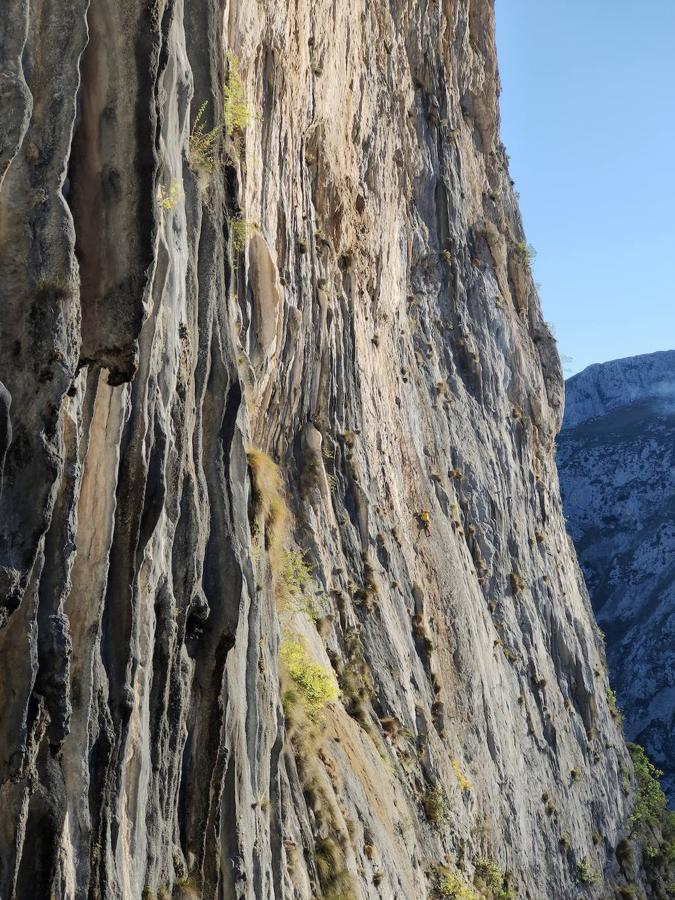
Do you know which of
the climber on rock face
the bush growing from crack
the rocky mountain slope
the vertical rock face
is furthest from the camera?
the rocky mountain slope

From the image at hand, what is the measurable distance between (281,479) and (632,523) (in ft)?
166

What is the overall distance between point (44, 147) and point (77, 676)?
3.12 m

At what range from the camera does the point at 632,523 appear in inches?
2402

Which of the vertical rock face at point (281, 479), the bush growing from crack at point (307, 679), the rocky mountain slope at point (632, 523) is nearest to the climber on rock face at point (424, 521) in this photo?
the vertical rock face at point (281, 479)

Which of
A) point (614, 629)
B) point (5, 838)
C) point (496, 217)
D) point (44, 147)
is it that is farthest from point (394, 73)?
point (614, 629)

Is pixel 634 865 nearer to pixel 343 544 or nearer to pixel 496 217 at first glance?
pixel 343 544

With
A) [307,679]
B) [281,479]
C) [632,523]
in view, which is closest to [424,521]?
[281,479]

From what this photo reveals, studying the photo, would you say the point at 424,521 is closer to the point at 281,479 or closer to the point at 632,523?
the point at 281,479

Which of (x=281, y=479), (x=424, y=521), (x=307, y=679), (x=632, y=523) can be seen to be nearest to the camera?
(x=307, y=679)

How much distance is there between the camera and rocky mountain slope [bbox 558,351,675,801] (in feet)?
164

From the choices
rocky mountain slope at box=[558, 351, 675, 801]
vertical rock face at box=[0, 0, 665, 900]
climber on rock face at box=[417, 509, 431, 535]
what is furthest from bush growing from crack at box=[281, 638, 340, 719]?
rocky mountain slope at box=[558, 351, 675, 801]

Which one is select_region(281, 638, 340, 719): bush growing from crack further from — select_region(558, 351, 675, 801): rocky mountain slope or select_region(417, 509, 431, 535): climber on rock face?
select_region(558, 351, 675, 801): rocky mountain slope

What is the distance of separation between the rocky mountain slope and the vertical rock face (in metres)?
→ 23.7

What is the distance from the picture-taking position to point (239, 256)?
468 inches
